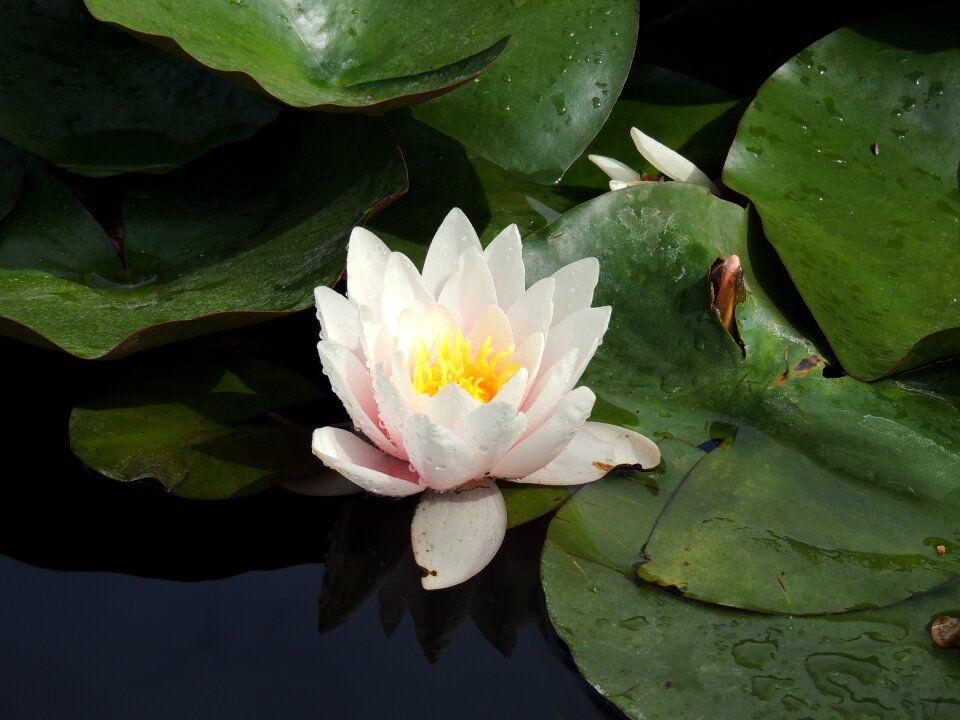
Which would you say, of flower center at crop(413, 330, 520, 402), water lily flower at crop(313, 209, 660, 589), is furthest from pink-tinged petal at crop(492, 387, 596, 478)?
flower center at crop(413, 330, 520, 402)

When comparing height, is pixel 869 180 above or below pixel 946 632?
above

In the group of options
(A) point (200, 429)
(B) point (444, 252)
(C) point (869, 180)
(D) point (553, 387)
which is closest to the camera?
(D) point (553, 387)

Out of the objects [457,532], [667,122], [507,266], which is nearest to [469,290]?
[507,266]

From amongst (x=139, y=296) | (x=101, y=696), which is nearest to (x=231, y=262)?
(x=139, y=296)

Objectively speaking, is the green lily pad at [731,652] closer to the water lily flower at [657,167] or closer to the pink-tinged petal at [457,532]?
the pink-tinged petal at [457,532]

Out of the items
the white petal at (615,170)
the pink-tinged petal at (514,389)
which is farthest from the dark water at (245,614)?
the white petal at (615,170)

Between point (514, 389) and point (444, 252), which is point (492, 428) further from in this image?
point (444, 252)

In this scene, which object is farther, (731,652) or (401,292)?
(401,292)
